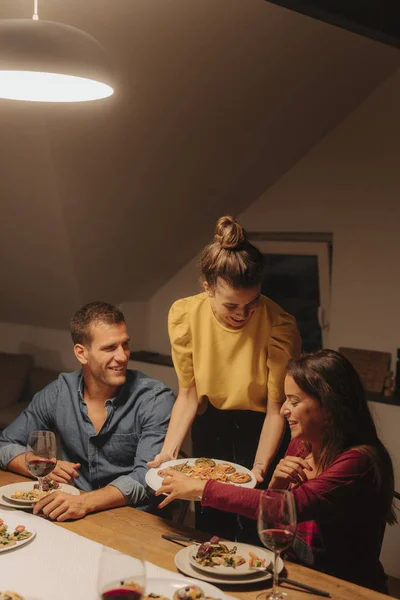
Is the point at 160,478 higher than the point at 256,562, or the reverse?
the point at 160,478

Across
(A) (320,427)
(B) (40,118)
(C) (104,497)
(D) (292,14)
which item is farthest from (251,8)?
(C) (104,497)

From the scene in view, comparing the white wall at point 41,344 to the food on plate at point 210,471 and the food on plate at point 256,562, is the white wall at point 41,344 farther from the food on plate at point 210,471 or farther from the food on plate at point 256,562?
the food on plate at point 256,562

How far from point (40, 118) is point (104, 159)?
469 millimetres

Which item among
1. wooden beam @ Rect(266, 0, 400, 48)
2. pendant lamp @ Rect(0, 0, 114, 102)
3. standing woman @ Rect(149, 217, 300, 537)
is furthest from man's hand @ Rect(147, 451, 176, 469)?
wooden beam @ Rect(266, 0, 400, 48)

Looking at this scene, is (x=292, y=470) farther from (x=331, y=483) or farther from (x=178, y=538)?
(x=178, y=538)

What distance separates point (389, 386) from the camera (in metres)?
4.06

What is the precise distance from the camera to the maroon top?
210 centimetres

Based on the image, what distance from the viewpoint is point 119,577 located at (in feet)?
4.77

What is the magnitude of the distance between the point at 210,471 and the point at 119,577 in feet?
2.97

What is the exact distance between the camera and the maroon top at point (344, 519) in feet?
6.90

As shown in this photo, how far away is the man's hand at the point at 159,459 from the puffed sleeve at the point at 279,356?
418 millimetres

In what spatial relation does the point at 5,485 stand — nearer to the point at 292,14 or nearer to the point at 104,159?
the point at 104,159

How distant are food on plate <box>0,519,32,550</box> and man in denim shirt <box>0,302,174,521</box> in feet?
1.77

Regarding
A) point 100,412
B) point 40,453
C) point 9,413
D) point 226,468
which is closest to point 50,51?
point 40,453
